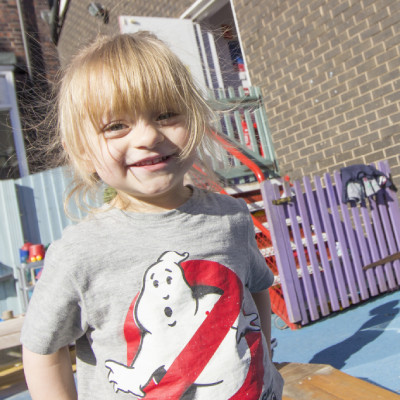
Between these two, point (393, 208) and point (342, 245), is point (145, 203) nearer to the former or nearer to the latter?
point (342, 245)

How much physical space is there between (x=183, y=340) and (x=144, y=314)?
0.10 m

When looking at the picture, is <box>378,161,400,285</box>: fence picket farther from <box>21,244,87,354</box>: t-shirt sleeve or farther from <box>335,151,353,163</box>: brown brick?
<box>21,244,87,354</box>: t-shirt sleeve

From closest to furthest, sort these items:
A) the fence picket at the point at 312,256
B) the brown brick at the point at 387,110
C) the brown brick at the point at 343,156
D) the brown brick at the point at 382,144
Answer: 1. the fence picket at the point at 312,256
2. the brown brick at the point at 387,110
3. the brown brick at the point at 382,144
4. the brown brick at the point at 343,156

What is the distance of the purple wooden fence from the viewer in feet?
13.5

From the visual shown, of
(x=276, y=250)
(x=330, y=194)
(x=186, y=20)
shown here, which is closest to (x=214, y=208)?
(x=276, y=250)

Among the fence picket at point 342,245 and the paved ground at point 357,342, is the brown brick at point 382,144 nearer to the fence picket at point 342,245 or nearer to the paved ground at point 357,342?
the fence picket at point 342,245

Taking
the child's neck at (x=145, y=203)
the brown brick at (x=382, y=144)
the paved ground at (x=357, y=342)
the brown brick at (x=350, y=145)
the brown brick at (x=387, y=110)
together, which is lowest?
the paved ground at (x=357, y=342)

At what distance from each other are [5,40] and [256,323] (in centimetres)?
996

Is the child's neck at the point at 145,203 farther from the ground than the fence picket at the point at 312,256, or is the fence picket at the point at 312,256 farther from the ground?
the child's neck at the point at 145,203

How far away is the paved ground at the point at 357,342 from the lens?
114 inches

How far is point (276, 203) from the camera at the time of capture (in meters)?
4.16

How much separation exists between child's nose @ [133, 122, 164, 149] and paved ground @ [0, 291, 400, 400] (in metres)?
2.25

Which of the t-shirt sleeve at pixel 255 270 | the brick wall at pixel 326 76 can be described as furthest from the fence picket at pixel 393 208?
the t-shirt sleeve at pixel 255 270

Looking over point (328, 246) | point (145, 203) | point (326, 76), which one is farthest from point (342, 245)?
point (145, 203)
